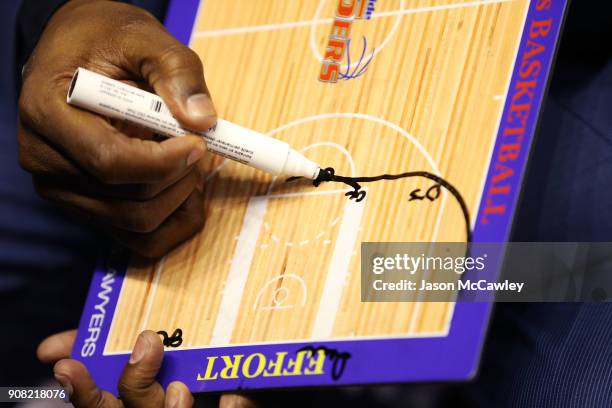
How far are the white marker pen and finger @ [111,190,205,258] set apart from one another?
67 millimetres

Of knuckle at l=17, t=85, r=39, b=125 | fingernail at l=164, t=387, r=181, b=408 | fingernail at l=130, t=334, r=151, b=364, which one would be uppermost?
knuckle at l=17, t=85, r=39, b=125

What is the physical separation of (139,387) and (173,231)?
130 mm

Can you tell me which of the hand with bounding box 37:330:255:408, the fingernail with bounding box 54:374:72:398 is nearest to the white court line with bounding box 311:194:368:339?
the hand with bounding box 37:330:255:408

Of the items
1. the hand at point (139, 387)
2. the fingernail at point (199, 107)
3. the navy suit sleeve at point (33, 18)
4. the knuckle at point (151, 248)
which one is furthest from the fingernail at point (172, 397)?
the navy suit sleeve at point (33, 18)

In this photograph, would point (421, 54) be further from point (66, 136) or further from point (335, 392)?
point (335, 392)

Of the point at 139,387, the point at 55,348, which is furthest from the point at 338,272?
the point at 55,348

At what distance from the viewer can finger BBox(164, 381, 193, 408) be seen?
50 centimetres

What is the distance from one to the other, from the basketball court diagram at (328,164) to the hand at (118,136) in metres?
0.04

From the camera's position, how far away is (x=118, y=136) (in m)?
0.48

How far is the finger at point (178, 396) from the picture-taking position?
50cm

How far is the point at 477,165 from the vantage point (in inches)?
17.9

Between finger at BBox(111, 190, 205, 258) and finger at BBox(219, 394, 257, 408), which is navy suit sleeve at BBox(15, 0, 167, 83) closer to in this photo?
finger at BBox(111, 190, 205, 258)

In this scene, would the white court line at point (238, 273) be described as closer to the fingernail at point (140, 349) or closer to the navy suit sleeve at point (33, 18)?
the fingernail at point (140, 349)

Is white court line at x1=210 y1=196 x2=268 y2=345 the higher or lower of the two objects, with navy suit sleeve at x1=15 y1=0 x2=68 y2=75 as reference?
lower
